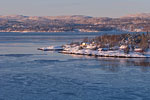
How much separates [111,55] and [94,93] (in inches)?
696

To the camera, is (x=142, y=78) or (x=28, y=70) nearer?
(x=142, y=78)

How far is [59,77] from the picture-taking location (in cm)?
1866

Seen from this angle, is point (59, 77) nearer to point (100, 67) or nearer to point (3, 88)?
point (3, 88)

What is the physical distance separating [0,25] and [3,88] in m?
172

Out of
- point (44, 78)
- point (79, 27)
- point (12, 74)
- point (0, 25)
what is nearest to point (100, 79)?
point (44, 78)

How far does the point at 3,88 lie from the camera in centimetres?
1584

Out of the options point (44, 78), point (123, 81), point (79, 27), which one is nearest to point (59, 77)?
point (44, 78)

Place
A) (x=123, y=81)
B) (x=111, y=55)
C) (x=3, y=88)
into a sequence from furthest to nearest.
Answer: (x=111, y=55) < (x=123, y=81) < (x=3, y=88)

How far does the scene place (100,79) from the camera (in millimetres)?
18094

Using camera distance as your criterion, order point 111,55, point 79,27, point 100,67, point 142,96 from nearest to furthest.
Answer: point 142,96 → point 100,67 → point 111,55 → point 79,27

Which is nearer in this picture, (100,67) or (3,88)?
(3,88)

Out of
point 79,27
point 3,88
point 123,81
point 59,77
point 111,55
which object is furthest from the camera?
point 79,27

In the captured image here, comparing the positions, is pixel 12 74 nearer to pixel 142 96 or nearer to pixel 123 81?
pixel 123 81

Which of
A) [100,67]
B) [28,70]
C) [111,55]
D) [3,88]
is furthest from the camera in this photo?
[111,55]
